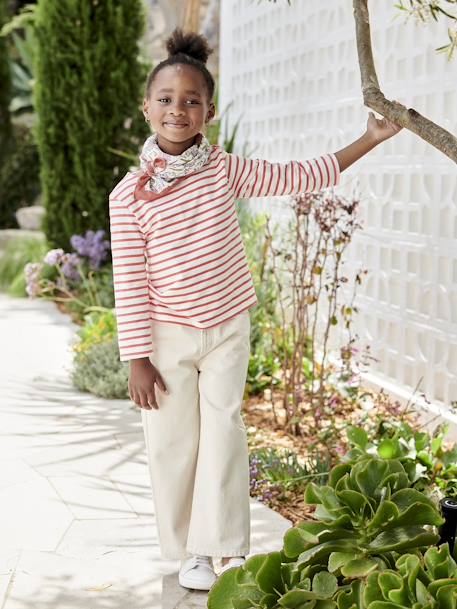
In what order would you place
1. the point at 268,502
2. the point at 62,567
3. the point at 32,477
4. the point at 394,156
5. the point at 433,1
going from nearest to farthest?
the point at 433,1 < the point at 62,567 < the point at 268,502 < the point at 32,477 < the point at 394,156

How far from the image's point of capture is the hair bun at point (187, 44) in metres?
2.62

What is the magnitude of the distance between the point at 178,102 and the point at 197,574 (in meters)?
1.34

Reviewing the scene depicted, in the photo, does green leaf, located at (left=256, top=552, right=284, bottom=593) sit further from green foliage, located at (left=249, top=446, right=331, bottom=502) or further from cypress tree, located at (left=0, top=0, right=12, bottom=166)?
cypress tree, located at (left=0, top=0, right=12, bottom=166)

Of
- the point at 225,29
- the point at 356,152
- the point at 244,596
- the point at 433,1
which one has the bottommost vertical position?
the point at 244,596

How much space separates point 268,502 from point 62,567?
0.88m

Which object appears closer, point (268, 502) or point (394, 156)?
point (268, 502)

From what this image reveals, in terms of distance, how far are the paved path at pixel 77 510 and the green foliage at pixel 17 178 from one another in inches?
344

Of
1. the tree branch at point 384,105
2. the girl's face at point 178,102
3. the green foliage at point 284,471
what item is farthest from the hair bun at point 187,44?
the green foliage at point 284,471

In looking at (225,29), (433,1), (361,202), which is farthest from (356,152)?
(225,29)

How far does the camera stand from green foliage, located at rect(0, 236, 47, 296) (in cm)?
918

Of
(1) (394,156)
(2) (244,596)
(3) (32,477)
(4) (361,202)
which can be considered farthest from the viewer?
(4) (361,202)

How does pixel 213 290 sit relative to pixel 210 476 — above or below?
above

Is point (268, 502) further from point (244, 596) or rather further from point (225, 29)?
point (225, 29)

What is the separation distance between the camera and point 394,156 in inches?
171
